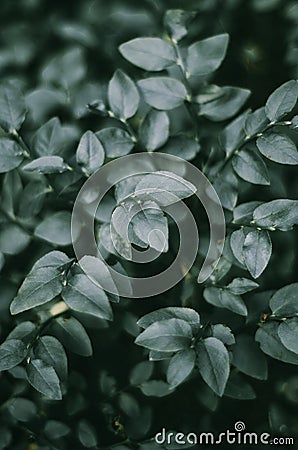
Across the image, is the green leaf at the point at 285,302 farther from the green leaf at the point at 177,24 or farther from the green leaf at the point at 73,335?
the green leaf at the point at 177,24

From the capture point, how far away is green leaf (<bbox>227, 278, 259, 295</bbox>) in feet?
2.96

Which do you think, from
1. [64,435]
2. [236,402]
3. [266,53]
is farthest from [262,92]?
[64,435]

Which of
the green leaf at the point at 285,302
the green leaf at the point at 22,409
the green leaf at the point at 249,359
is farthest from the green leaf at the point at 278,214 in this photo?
the green leaf at the point at 22,409

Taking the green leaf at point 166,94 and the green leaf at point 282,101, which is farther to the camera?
the green leaf at point 166,94

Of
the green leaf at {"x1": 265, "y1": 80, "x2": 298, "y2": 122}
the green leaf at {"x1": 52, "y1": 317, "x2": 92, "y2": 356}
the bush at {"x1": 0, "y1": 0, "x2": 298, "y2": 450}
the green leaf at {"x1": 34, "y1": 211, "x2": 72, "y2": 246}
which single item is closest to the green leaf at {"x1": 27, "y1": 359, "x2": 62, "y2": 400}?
the bush at {"x1": 0, "y1": 0, "x2": 298, "y2": 450}

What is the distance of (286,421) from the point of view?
105 centimetres

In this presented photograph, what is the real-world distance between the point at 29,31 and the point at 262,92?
452 millimetres

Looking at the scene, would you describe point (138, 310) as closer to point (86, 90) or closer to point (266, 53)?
point (86, 90)

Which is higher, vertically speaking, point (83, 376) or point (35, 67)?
point (35, 67)

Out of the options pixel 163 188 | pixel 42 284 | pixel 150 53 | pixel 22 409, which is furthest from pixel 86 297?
pixel 150 53

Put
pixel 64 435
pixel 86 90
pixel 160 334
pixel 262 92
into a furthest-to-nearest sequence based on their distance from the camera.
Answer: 1. pixel 262 92
2. pixel 86 90
3. pixel 64 435
4. pixel 160 334

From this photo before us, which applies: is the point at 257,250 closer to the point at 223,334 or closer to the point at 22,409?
the point at 223,334

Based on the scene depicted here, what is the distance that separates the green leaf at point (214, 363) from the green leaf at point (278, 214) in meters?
0.15

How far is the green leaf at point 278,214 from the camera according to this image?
2.76ft
